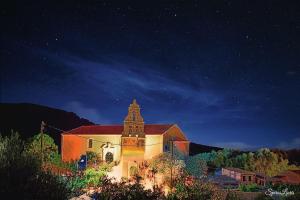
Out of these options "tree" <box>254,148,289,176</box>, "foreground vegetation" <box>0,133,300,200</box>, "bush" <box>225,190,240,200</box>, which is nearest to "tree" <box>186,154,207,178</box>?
"foreground vegetation" <box>0,133,300,200</box>

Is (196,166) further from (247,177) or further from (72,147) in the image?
(72,147)

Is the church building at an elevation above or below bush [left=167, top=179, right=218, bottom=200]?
above

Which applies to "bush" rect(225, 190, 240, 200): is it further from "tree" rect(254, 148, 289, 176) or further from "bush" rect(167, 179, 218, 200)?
"tree" rect(254, 148, 289, 176)

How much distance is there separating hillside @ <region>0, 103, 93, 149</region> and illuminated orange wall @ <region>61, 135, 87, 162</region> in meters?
38.9

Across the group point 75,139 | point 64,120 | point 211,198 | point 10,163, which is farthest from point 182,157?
point 64,120

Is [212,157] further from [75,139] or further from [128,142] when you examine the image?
[75,139]

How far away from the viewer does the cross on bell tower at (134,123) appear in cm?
4431

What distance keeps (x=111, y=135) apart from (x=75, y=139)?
4.23 metres

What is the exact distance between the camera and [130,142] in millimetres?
44156

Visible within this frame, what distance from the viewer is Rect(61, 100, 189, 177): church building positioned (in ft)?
143

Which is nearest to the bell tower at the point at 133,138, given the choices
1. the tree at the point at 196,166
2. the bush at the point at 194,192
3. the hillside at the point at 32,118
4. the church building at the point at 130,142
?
the church building at the point at 130,142

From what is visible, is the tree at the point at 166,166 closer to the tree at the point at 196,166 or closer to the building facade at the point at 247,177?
the tree at the point at 196,166

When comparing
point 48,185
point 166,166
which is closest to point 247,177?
point 166,166

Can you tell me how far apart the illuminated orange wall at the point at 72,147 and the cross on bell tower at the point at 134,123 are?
470cm
